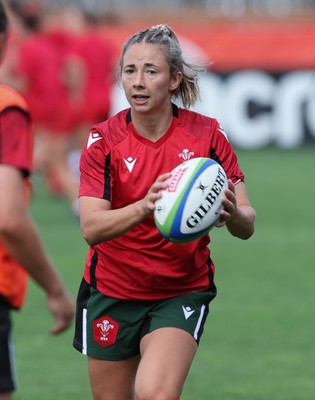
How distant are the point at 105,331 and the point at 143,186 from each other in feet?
2.31

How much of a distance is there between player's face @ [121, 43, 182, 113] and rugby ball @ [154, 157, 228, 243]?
0.44 m

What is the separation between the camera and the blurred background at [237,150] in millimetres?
7523

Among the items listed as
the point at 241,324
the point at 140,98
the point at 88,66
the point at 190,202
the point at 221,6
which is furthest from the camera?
the point at 221,6

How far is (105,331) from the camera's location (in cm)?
507

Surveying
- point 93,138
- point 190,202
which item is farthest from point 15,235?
point 190,202

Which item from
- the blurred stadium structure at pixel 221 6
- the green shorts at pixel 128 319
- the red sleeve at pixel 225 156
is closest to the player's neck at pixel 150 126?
the red sleeve at pixel 225 156

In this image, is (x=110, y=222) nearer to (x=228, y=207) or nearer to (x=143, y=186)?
(x=143, y=186)

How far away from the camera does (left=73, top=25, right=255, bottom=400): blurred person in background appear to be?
4.77 metres

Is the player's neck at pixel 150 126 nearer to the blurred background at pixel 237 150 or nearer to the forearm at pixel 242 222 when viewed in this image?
the blurred background at pixel 237 150

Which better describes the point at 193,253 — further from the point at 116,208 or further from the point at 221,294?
the point at 221,294

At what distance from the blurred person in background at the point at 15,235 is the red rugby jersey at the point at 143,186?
0.24 metres

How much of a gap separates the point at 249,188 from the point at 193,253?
11.6m

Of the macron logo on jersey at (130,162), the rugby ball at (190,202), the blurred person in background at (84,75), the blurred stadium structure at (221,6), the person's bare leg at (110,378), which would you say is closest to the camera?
the rugby ball at (190,202)

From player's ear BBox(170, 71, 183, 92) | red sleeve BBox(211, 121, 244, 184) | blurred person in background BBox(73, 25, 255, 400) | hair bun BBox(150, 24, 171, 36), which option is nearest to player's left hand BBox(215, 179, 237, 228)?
blurred person in background BBox(73, 25, 255, 400)
